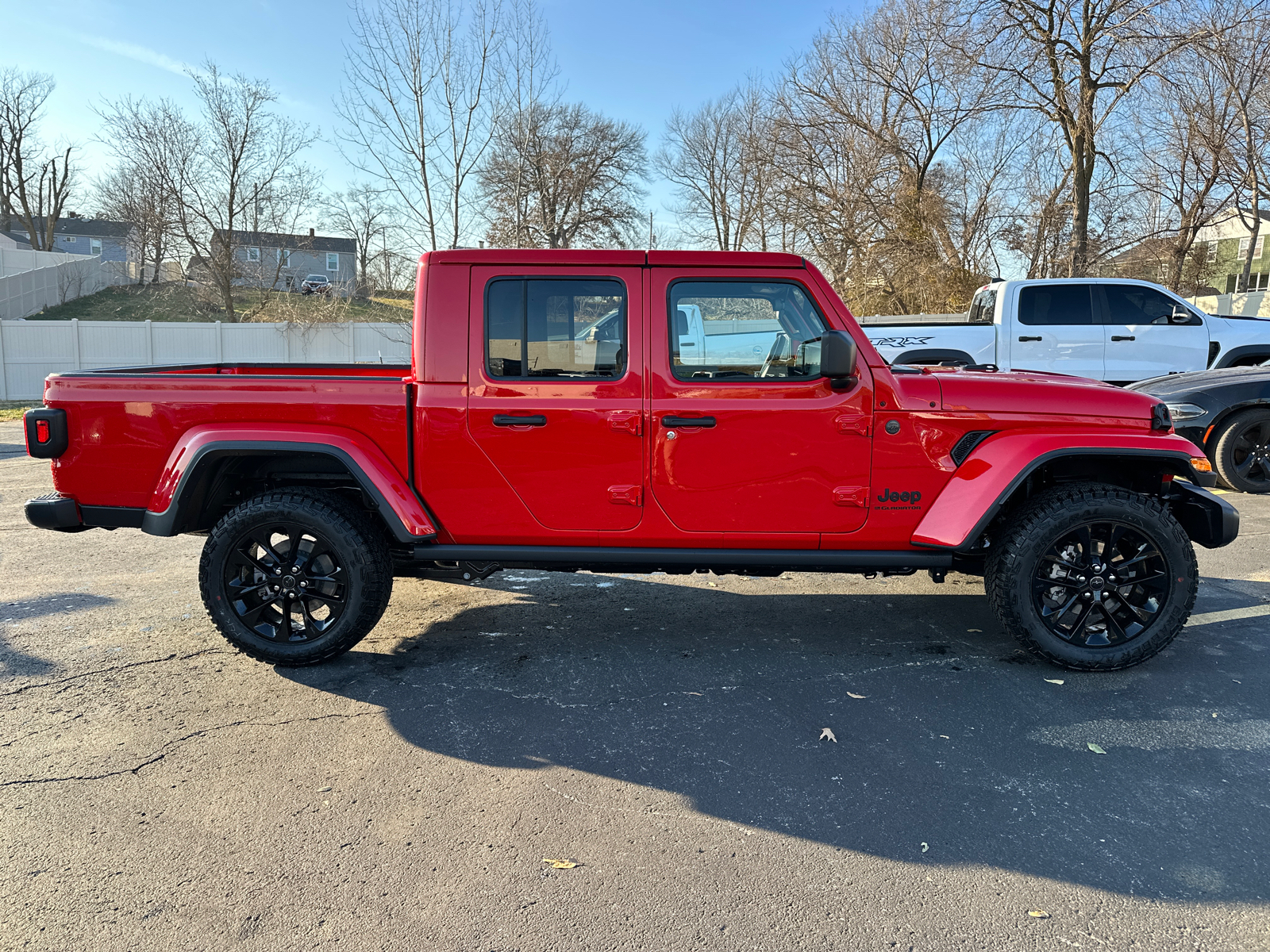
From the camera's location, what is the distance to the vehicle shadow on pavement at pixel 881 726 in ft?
8.54

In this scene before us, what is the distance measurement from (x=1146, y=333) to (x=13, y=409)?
934 inches

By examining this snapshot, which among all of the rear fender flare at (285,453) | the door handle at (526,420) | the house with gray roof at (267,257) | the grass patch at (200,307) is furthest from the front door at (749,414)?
the house with gray roof at (267,257)

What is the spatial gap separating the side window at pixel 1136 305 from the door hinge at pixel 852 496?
8425 mm

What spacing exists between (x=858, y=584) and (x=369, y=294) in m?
36.6

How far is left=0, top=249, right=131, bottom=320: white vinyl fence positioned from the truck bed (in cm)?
4015

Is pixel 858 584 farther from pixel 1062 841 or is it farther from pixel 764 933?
pixel 764 933

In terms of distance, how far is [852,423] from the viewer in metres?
3.76

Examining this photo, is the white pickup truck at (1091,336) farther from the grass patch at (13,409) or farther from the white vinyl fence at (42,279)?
the white vinyl fence at (42,279)

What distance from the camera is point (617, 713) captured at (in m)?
3.46

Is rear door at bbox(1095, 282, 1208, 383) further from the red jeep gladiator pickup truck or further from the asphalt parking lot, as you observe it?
the red jeep gladiator pickup truck

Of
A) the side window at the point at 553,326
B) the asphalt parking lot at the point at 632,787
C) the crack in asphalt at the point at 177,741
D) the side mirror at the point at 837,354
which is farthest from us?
the side window at the point at 553,326

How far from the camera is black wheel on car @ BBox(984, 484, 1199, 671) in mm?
3727

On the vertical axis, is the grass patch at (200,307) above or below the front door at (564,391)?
above

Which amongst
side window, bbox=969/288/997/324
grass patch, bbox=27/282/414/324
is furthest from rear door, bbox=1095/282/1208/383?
grass patch, bbox=27/282/414/324
